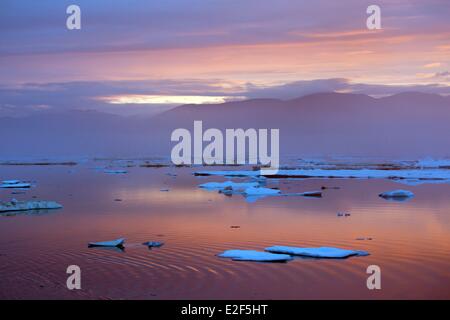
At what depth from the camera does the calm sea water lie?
10.2 meters

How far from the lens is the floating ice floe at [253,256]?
12086 millimetres

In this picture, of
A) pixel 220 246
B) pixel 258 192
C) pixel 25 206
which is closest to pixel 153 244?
pixel 220 246

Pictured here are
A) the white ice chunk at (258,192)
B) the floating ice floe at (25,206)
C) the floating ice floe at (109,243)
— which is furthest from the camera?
the white ice chunk at (258,192)

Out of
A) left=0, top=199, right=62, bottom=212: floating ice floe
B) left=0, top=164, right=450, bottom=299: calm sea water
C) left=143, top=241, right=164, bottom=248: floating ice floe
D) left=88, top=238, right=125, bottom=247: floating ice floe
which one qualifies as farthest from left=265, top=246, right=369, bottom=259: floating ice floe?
left=0, top=199, right=62, bottom=212: floating ice floe

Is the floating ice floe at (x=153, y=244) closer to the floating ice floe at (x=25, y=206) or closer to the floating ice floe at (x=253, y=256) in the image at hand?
the floating ice floe at (x=253, y=256)

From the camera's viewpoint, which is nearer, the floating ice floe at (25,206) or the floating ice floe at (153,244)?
the floating ice floe at (153,244)

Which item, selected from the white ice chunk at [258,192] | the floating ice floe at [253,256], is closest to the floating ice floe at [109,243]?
the floating ice floe at [253,256]

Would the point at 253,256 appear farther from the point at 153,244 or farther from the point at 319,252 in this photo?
the point at 153,244

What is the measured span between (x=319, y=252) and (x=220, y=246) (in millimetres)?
2396

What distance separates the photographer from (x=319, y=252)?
12.5 m

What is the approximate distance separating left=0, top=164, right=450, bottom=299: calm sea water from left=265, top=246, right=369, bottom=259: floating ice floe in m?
0.27

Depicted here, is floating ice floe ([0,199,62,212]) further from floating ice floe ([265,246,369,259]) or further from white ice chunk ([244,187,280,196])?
floating ice floe ([265,246,369,259])

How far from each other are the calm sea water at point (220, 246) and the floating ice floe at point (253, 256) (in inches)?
10.3
